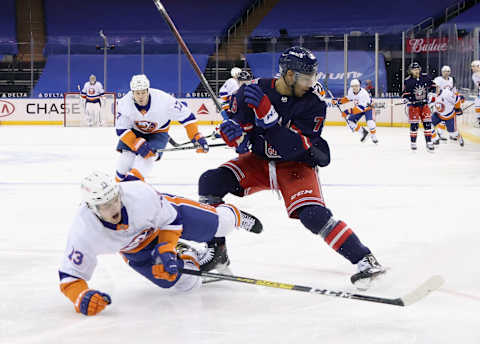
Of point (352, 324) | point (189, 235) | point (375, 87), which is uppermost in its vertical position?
point (375, 87)

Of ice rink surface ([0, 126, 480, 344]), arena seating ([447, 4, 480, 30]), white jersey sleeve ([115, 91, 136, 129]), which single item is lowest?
ice rink surface ([0, 126, 480, 344])

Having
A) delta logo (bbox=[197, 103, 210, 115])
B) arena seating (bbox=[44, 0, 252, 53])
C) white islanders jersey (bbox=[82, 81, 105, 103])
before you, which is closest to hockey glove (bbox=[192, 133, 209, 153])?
delta logo (bbox=[197, 103, 210, 115])

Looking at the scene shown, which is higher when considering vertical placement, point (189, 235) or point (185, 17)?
point (185, 17)

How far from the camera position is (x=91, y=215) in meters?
2.54

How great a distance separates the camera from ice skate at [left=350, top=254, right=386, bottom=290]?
2912 mm

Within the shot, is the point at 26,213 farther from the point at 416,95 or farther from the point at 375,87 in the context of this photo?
the point at 375,87

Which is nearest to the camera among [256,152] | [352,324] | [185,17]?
[352,324]

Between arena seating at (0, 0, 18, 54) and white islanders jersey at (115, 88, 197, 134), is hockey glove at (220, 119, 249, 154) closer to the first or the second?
white islanders jersey at (115, 88, 197, 134)

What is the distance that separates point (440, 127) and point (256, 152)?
9.53m

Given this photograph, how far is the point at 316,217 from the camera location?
9.87 ft

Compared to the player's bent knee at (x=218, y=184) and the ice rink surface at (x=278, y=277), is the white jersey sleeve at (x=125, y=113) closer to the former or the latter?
the ice rink surface at (x=278, y=277)

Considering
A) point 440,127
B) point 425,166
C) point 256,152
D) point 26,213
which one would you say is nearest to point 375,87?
point 440,127

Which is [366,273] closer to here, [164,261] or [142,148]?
[164,261]

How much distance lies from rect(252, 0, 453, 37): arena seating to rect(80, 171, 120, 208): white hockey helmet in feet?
63.7
